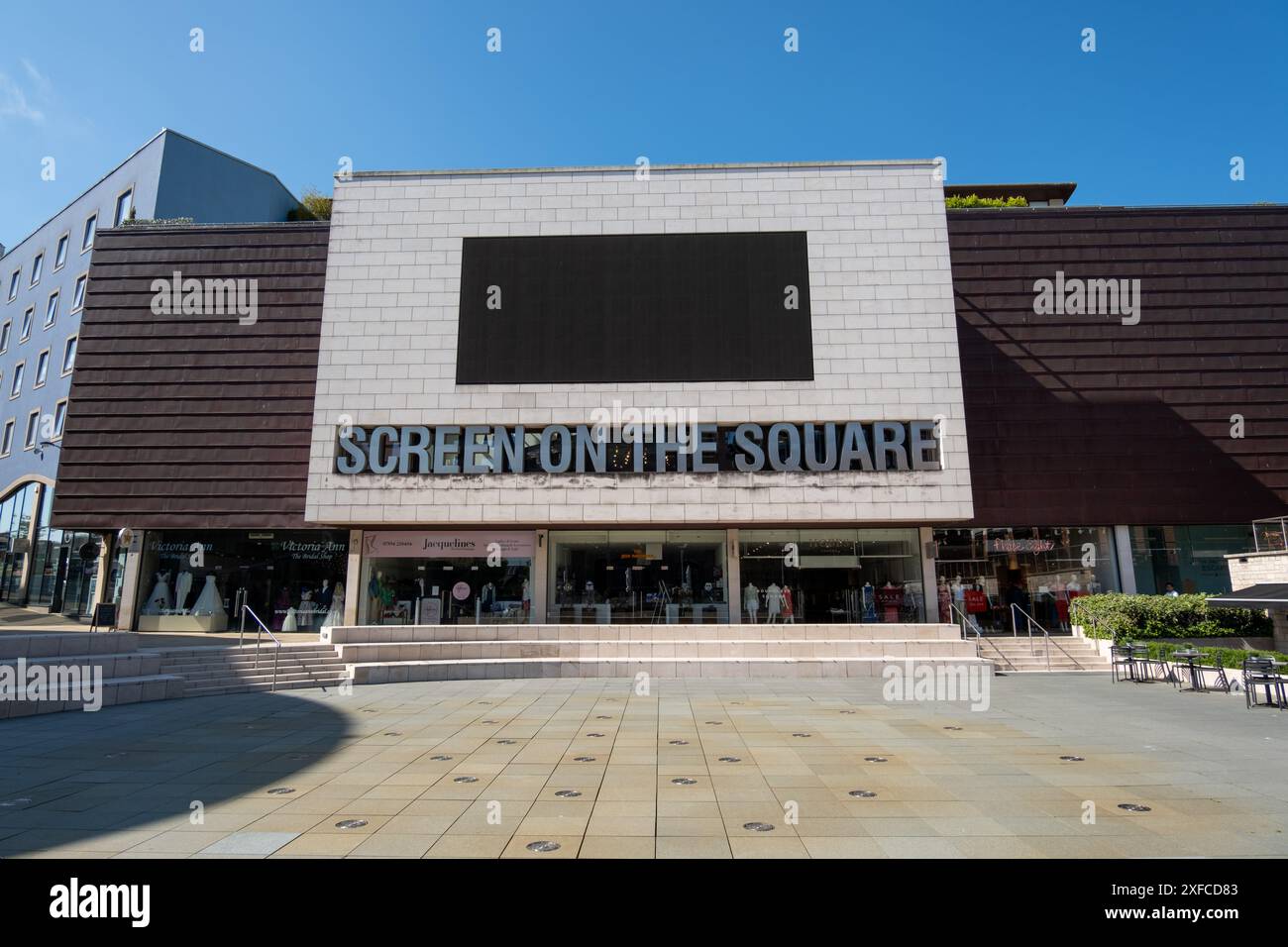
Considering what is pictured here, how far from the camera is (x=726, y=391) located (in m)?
25.1

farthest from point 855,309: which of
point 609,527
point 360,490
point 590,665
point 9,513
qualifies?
point 9,513

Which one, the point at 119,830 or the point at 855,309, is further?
the point at 855,309

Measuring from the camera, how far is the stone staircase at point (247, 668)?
52.9 feet

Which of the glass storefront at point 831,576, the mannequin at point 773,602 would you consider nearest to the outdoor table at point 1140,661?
the glass storefront at point 831,576

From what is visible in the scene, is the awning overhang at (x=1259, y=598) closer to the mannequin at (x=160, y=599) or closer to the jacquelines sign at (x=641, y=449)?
the jacquelines sign at (x=641, y=449)

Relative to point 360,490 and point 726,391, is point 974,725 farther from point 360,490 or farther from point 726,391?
point 360,490

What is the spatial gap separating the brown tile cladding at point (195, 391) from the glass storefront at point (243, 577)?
1226 millimetres

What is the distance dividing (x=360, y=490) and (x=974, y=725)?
21.2 m

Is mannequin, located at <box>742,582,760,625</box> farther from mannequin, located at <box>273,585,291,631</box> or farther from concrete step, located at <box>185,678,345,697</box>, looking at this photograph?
mannequin, located at <box>273,585,291,631</box>

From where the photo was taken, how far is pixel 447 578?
25875 mm

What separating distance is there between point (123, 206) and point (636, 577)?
33898 mm

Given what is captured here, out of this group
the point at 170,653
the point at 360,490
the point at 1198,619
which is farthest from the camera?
the point at 360,490

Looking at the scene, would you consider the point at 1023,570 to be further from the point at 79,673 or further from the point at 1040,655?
the point at 79,673
